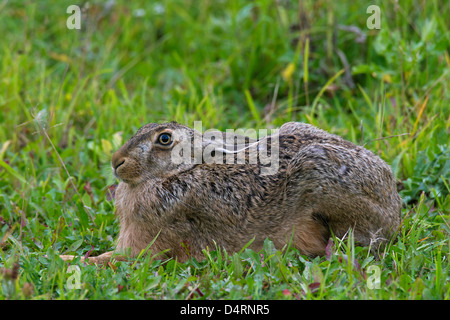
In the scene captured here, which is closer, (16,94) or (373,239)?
(373,239)

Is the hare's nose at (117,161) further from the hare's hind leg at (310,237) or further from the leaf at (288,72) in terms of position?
the leaf at (288,72)

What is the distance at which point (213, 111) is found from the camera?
6.39m

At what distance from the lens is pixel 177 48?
826cm

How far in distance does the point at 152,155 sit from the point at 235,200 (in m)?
0.65

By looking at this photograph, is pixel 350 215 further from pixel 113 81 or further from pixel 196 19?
pixel 196 19

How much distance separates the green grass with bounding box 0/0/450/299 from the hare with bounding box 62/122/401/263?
17 cm

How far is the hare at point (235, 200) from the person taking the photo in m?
4.26

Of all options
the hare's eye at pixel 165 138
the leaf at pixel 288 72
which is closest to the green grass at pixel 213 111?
the leaf at pixel 288 72

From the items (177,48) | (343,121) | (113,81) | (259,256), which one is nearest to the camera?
(259,256)

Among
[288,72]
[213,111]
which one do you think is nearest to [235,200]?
[213,111]

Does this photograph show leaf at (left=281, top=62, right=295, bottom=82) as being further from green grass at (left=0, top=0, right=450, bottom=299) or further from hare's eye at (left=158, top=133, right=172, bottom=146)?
hare's eye at (left=158, top=133, right=172, bottom=146)
